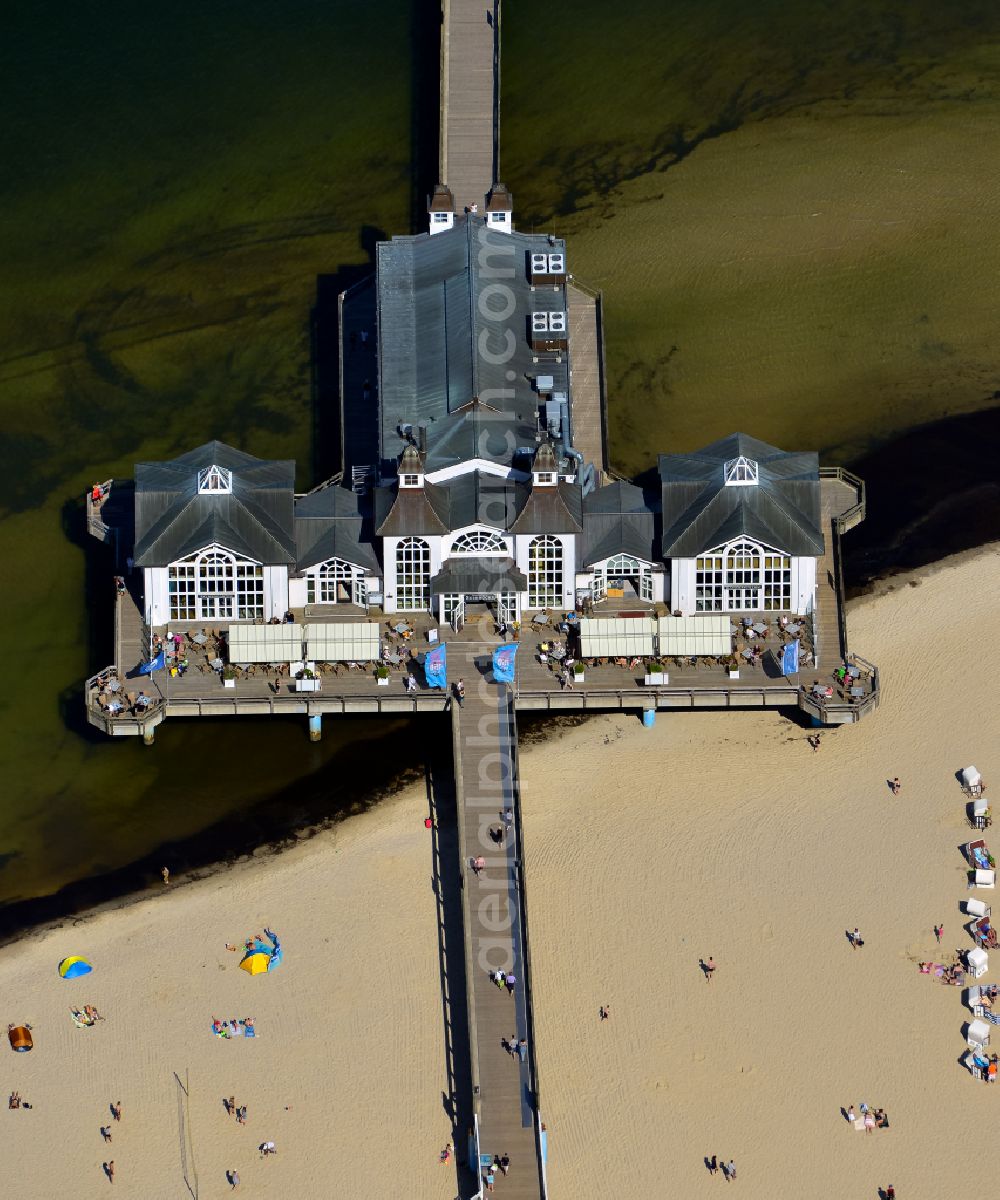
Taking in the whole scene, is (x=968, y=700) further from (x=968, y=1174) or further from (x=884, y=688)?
(x=968, y=1174)

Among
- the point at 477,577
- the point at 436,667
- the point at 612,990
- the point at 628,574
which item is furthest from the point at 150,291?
the point at 612,990

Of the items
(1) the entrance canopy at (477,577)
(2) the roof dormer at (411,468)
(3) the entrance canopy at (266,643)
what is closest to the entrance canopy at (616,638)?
(1) the entrance canopy at (477,577)

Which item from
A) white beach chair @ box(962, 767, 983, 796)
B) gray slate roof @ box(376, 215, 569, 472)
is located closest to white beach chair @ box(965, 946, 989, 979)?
white beach chair @ box(962, 767, 983, 796)

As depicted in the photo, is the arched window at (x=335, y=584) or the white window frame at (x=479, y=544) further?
the arched window at (x=335, y=584)

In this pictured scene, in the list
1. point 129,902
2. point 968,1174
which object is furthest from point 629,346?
point 968,1174

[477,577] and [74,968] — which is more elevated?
[477,577]

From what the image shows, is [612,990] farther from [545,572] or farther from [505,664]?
[545,572]

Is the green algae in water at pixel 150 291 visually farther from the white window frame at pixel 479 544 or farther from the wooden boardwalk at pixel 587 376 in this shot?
the wooden boardwalk at pixel 587 376
